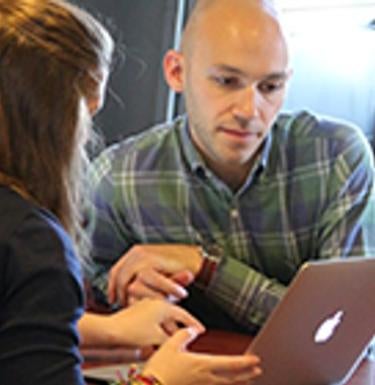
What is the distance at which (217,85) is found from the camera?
150cm

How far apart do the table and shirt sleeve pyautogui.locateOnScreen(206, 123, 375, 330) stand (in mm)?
63

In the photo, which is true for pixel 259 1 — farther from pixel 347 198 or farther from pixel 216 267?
pixel 216 267

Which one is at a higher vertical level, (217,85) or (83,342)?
(217,85)

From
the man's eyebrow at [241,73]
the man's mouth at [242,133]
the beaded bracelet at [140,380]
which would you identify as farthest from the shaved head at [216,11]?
the beaded bracelet at [140,380]

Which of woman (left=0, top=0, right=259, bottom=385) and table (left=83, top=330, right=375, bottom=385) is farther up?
woman (left=0, top=0, right=259, bottom=385)

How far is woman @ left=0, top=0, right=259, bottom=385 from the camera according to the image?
0.74 metres

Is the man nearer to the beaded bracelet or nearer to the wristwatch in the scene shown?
the wristwatch

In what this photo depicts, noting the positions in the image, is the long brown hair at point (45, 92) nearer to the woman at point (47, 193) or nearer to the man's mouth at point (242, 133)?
the woman at point (47, 193)

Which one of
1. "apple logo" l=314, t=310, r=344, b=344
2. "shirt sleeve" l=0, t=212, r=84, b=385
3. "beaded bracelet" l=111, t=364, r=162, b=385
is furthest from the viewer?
"apple logo" l=314, t=310, r=344, b=344

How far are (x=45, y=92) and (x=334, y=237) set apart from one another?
2.67 ft

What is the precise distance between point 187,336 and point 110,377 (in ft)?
0.45

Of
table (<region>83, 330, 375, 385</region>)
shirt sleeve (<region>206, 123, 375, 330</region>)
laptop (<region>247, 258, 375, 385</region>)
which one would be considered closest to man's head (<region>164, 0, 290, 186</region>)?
shirt sleeve (<region>206, 123, 375, 330</region>)

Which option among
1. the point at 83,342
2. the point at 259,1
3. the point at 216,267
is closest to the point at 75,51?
the point at 83,342

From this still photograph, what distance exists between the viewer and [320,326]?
3.30 ft
